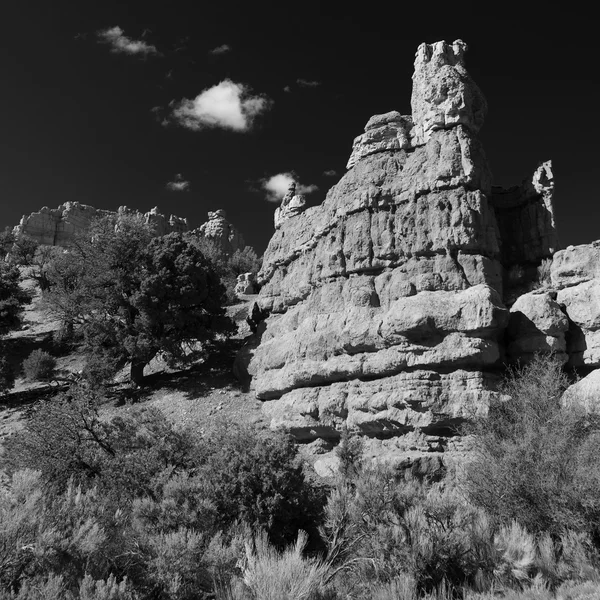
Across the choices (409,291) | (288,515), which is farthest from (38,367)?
(409,291)

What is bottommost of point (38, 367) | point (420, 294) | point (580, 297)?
point (38, 367)

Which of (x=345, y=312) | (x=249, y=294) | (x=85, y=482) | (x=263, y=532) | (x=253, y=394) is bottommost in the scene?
(x=263, y=532)

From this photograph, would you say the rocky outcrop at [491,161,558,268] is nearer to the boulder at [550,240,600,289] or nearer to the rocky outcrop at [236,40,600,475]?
the rocky outcrop at [236,40,600,475]

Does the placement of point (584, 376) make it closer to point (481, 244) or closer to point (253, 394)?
point (481, 244)

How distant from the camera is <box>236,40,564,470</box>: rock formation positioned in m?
14.9

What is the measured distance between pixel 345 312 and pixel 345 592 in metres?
11.0

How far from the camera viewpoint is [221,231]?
81.6 m

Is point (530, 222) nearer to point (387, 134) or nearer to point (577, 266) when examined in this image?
point (577, 266)

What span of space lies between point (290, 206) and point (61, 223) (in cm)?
7108

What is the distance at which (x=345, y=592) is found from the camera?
920cm

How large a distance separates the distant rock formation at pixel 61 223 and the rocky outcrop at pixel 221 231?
156 inches

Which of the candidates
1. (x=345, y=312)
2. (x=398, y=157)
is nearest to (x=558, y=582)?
(x=345, y=312)

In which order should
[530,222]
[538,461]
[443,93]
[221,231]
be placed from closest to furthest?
[538,461] → [443,93] → [530,222] → [221,231]

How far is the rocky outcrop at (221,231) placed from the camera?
262 ft
